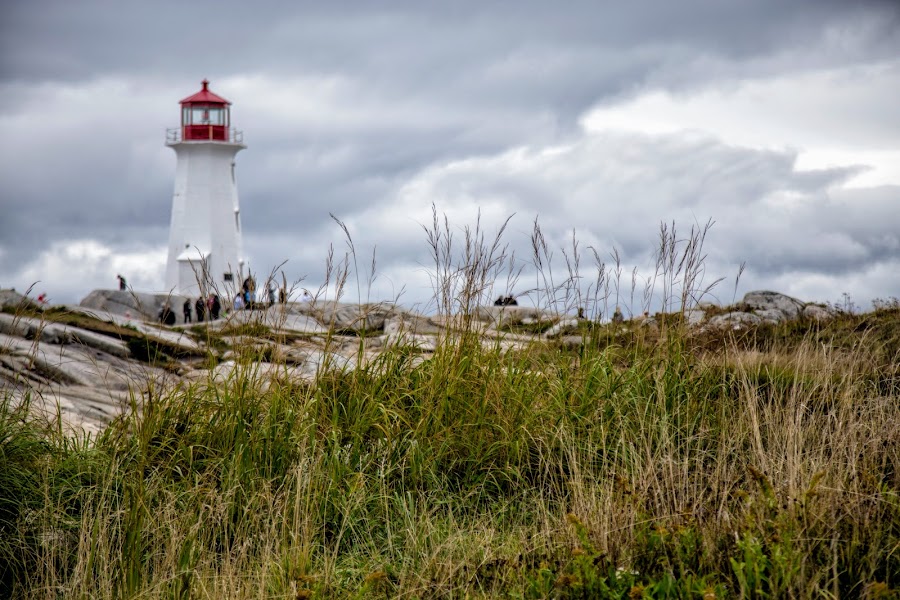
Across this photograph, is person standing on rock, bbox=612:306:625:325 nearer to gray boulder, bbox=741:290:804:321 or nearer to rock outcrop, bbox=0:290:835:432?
rock outcrop, bbox=0:290:835:432

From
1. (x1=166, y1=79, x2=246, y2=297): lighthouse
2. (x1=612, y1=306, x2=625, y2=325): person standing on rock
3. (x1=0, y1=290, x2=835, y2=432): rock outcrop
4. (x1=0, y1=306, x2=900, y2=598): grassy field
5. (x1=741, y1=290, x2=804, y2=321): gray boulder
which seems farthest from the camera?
(x1=166, y1=79, x2=246, y2=297): lighthouse

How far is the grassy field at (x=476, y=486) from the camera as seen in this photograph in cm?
402

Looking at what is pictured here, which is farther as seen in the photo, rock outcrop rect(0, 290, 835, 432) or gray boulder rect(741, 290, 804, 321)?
gray boulder rect(741, 290, 804, 321)

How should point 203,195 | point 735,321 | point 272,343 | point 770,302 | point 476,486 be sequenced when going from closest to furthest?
1. point 476,486
2. point 272,343
3. point 735,321
4. point 770,302
5. point 203,195

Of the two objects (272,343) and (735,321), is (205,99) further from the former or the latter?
(272,343)

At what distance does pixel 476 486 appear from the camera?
232 inches

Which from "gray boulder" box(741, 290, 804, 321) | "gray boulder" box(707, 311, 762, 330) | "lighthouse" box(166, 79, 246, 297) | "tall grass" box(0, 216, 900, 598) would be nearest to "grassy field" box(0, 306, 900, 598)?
"tall grass" box(0, 216, 900, 598)

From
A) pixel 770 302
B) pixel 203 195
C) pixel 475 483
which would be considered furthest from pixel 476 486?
pixel 203 195

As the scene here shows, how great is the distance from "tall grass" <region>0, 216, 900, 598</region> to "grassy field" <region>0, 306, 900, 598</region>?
0.02 metres

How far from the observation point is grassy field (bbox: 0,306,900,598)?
4.02 m

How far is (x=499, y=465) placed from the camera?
20.2 ft

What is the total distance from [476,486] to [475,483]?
0.11ft

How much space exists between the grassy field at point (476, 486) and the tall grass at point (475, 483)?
20 millimetres

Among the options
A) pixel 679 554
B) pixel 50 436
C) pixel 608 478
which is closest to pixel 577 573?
pixel 679 554
